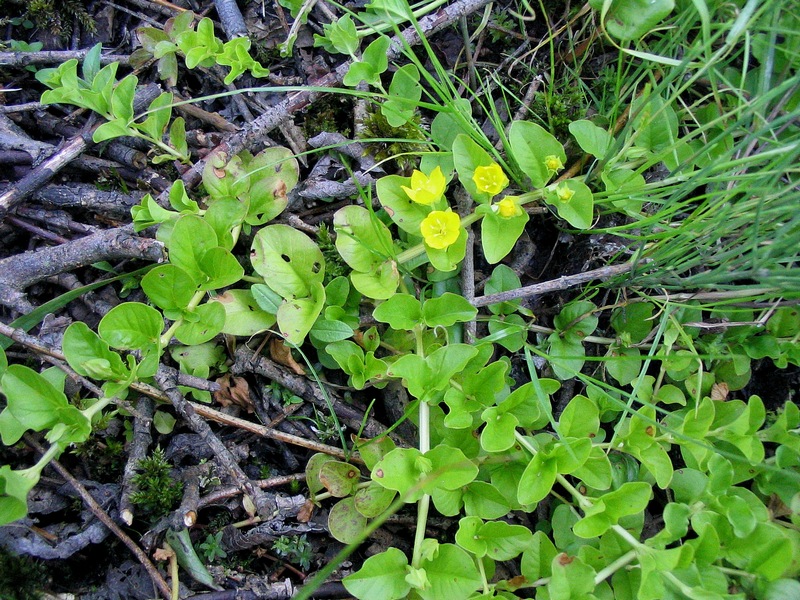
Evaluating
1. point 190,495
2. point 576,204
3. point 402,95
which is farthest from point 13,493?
point 576,204

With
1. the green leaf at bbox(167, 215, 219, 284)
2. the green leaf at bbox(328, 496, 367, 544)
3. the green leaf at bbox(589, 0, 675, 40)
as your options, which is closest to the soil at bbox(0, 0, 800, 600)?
the green leaf at bbox(328, 496, 367, 544)

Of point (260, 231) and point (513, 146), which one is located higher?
point (513, 146)

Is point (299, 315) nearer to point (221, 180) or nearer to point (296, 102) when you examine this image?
point (221, 180)

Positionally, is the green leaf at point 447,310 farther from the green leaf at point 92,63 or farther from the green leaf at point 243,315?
the green leaf at point 92,63

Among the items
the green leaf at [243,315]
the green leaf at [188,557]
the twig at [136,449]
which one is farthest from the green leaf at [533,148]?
the green leaf at [188,557]

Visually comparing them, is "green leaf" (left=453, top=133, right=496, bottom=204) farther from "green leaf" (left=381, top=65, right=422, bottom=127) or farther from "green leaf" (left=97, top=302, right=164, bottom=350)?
"green leaf" (left=97, top=302, right=164, bottom=350)

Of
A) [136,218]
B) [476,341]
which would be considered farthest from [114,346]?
[476,341]

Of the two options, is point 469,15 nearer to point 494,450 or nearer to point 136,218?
point 136,218
